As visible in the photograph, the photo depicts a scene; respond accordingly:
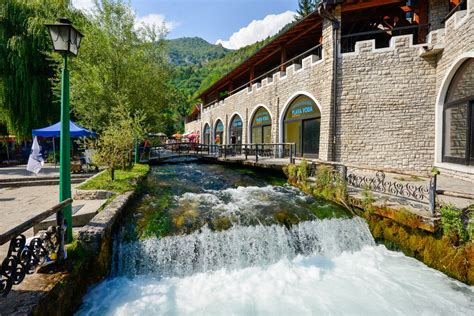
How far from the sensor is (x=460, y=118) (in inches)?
331

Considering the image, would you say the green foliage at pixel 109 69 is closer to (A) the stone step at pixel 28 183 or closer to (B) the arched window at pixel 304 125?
(A) the stone step at pixel 28 183

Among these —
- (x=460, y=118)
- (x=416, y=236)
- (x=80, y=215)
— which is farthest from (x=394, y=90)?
(x=80, y=215)

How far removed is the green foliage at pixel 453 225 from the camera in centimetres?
453

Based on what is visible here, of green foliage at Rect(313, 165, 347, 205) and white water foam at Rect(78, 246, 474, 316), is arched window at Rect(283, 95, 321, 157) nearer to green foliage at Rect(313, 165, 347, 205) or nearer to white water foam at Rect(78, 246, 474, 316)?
green foliage at Rect(313, 165, 347, 205)

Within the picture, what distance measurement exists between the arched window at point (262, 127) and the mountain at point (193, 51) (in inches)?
5093

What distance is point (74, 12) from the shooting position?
15781 mm

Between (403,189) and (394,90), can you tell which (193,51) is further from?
(403,189)

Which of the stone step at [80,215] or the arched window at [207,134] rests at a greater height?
the arched window at [207,134]

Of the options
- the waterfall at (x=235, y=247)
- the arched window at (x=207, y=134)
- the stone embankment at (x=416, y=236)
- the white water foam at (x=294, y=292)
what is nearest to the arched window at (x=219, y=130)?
the arched window at (x=207, y=134)

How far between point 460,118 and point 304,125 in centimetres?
614

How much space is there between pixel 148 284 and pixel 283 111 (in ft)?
38.7

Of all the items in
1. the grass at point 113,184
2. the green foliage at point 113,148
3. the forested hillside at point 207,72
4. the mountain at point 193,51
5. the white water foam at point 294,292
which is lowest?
the white water foam at point 294,292

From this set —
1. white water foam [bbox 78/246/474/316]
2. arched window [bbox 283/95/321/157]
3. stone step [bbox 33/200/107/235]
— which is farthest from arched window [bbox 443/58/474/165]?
stone step [bbox 33/200/107/235]

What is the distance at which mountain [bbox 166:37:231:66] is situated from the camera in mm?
144875
